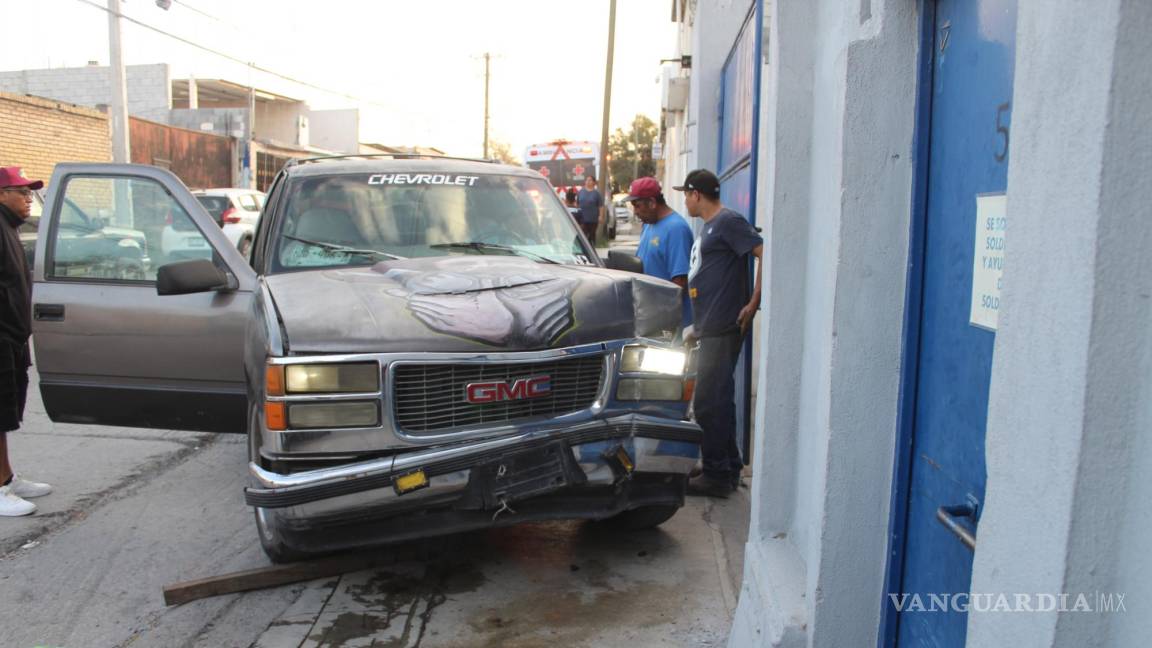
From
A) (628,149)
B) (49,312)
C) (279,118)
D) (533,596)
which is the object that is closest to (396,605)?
(533,596)

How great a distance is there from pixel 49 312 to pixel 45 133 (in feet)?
68.9

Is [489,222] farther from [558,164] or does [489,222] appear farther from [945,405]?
[558,164]

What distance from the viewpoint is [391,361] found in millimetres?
3400

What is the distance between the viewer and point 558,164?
3034 cm

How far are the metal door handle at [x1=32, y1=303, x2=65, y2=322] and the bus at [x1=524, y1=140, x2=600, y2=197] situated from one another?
2522 cm

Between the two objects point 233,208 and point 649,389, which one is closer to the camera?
point 649,389

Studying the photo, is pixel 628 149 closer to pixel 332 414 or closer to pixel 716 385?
pixel 716 385

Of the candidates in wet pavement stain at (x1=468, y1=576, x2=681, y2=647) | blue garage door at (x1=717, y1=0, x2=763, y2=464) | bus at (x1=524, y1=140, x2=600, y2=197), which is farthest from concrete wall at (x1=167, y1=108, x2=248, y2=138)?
wet pavement stain at (x1=468, y1=576, x2=681, y2=647)

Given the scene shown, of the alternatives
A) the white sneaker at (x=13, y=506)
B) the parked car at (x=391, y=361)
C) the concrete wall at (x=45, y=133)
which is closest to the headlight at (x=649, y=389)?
the parked car at (x=391, y=361)

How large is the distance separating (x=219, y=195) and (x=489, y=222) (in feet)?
49.8

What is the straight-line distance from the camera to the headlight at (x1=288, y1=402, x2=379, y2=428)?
11.0 ft

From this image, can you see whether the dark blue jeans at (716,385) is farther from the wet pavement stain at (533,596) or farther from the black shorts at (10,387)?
the black shorts at (10,387)

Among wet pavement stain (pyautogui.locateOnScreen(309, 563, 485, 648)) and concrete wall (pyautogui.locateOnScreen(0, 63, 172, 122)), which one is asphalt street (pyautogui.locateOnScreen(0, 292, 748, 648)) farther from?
concrete wall (pyautogui.locateOnScreen(0, 63, 172, 122))

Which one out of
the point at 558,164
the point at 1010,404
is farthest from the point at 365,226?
the point at 558,164
